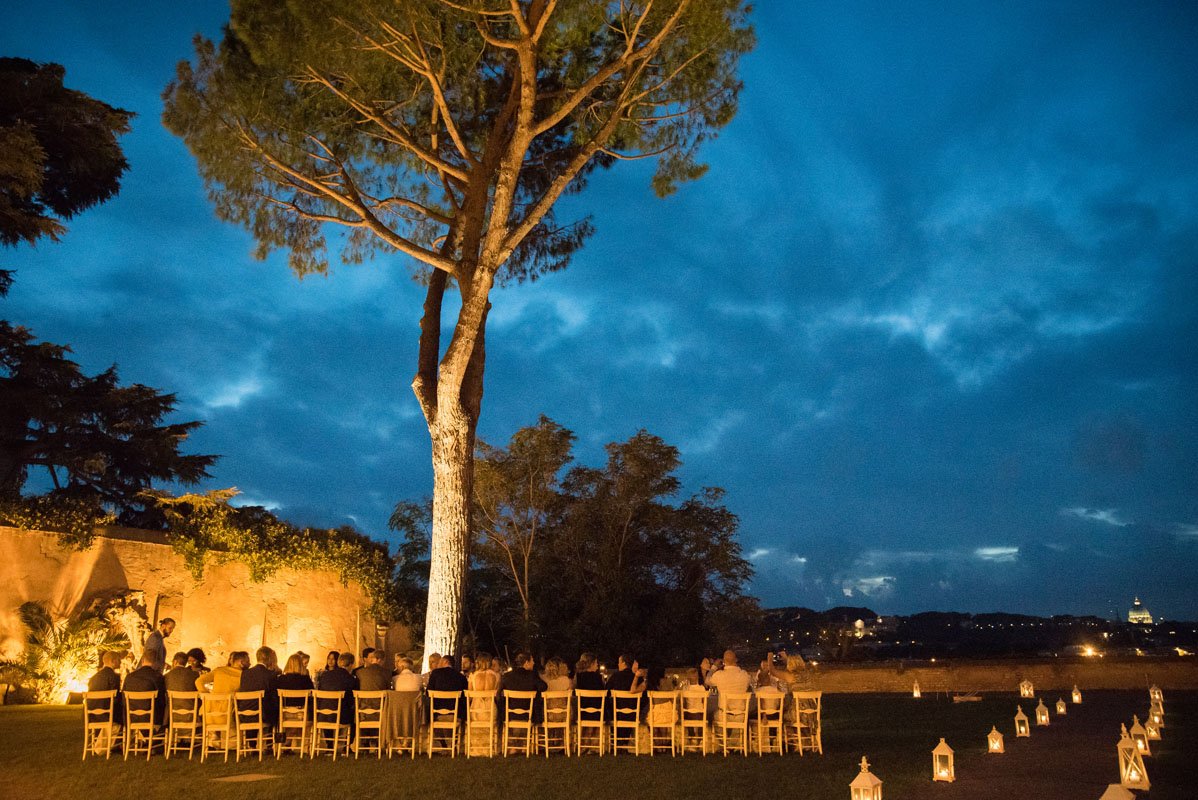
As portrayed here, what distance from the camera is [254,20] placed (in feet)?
29.6

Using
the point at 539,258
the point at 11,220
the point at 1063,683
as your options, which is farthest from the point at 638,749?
the point at 11,220

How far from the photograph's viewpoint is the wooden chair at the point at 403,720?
23.6 feet

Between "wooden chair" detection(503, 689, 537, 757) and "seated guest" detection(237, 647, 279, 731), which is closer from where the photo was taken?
"seated guest" detection(237, 647, 279, 731)

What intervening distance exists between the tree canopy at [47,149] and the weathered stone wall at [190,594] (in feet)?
14.6

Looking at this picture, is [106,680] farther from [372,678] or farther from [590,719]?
[590,719]

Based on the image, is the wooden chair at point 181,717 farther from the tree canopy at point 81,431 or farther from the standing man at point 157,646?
the tree canopy at point 81,431

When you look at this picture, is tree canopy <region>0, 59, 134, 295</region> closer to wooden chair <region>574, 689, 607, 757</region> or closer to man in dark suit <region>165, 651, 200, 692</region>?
man in dark suit <region>165, 651, 200, 692</region>

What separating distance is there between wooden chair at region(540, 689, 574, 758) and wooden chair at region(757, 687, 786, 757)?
1640 millimetres

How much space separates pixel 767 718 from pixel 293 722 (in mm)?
4080

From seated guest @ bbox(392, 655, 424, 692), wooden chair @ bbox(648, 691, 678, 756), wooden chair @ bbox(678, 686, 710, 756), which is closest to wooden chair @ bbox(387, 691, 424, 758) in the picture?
seated guest @ bbox(392, 655, 424, 692)

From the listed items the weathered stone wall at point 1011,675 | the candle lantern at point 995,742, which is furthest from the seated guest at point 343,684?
the weathered stone wall at point 1011,675

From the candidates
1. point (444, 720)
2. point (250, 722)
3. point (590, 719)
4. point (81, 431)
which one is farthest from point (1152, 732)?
point (81, 431)

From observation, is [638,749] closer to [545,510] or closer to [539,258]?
[539,258]

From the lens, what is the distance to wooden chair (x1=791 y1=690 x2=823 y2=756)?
7.11 m
